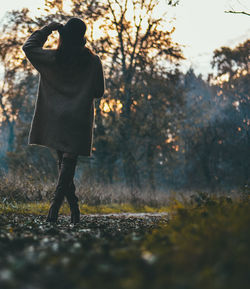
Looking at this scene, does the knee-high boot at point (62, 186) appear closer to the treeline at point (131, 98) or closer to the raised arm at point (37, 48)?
the raised arm at point (37, 48)

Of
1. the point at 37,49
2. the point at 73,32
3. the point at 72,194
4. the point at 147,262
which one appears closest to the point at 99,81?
the point at 73,32

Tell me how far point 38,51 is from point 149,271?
4.06m

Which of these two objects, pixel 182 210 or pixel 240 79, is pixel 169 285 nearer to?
pixel 182 210

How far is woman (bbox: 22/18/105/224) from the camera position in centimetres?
546

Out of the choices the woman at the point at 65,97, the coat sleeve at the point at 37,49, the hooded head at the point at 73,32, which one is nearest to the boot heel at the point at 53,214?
the woman at the point at 65,97

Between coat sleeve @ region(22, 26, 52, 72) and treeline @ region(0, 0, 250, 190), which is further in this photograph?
treeline @ region(0, 0, 250, 190)

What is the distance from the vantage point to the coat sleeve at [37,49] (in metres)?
5.49

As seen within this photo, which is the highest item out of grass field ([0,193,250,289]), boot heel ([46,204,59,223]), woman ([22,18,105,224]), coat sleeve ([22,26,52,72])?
coat sleeve ([22,26,52,72])

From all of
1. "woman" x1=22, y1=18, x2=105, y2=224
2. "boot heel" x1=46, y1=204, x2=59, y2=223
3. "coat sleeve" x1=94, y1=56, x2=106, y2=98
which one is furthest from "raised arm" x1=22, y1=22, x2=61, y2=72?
"boot heel" x1=46, y1=204, x2=59, y2=223

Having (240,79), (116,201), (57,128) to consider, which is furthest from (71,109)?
(240,79)

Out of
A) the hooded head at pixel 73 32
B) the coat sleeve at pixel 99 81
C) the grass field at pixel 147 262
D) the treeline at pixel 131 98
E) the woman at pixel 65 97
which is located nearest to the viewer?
the grass field at pixel 147 262

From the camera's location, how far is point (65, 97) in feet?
18.3

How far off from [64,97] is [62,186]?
1249 mm

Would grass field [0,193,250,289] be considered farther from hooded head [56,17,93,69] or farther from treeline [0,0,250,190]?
treeline [0,0,250,190]
